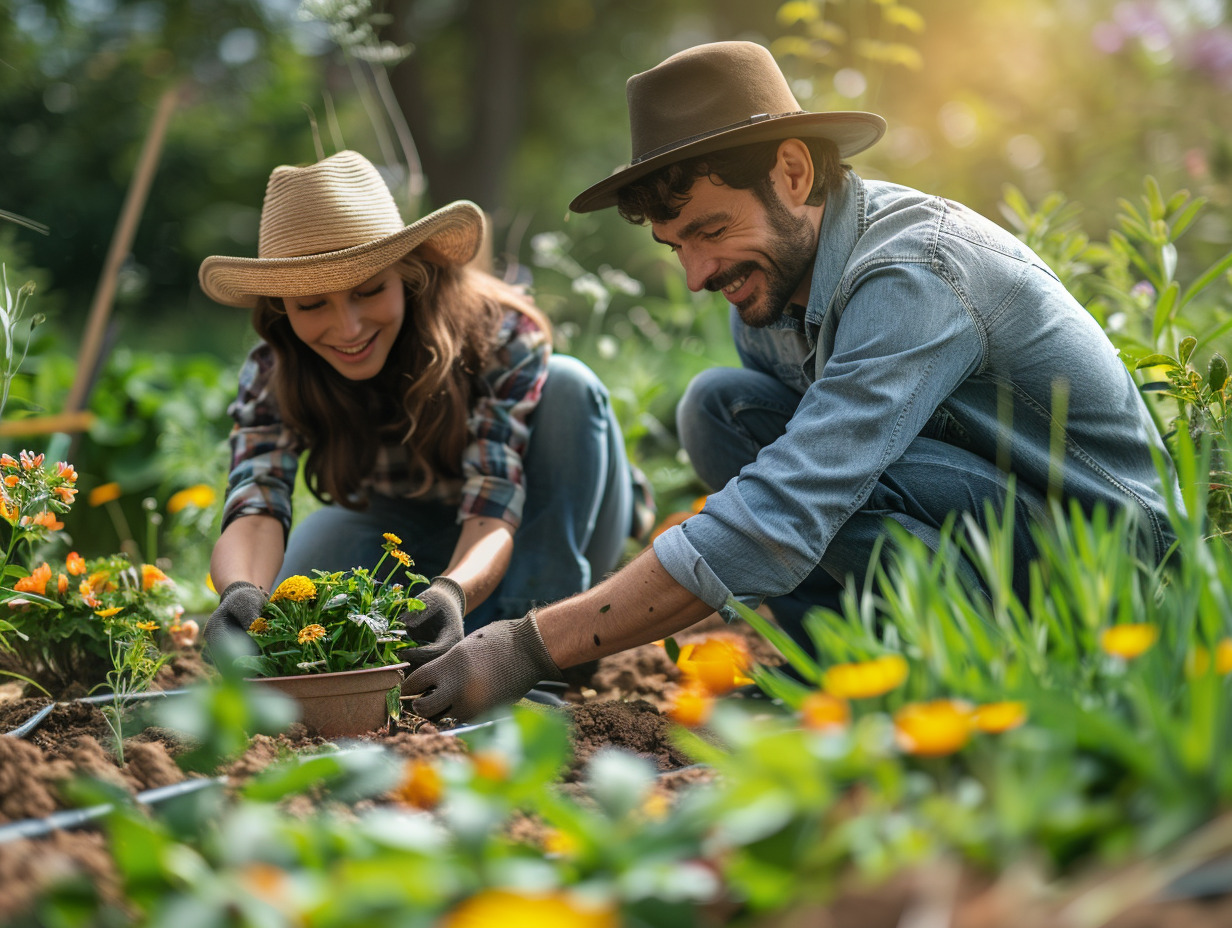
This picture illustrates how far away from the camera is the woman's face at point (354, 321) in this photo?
2.10 metres

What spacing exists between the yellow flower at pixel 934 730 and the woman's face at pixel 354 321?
157 centimetres

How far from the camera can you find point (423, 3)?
420 inches

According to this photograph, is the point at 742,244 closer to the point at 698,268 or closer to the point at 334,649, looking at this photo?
the point at 698,268

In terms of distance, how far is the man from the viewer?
5.13ft

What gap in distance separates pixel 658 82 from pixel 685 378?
175 cm

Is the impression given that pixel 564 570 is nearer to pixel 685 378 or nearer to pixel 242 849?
pixel 685 378

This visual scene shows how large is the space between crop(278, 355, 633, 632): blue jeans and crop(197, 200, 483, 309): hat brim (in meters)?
0.45

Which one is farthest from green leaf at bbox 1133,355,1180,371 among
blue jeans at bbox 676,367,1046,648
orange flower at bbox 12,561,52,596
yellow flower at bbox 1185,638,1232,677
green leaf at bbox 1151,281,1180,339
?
orange flower at bbox 12,561,52,596

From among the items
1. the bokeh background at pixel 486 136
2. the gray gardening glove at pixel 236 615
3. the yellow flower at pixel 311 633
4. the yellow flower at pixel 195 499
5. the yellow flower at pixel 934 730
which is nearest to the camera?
the yellow flower at pixel 934 730

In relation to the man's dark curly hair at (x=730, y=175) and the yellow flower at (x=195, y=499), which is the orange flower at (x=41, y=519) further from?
the man's dark curly hair at (x=730, y=175)

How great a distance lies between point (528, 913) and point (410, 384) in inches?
67.3

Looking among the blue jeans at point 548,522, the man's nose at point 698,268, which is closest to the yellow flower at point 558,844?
the man's nose at point 698,268

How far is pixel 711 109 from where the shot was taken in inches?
71.8

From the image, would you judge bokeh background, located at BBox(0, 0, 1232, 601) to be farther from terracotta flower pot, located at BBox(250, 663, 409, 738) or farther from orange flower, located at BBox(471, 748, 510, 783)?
orange flower, located at BBox(471, 748, 510, 783)
